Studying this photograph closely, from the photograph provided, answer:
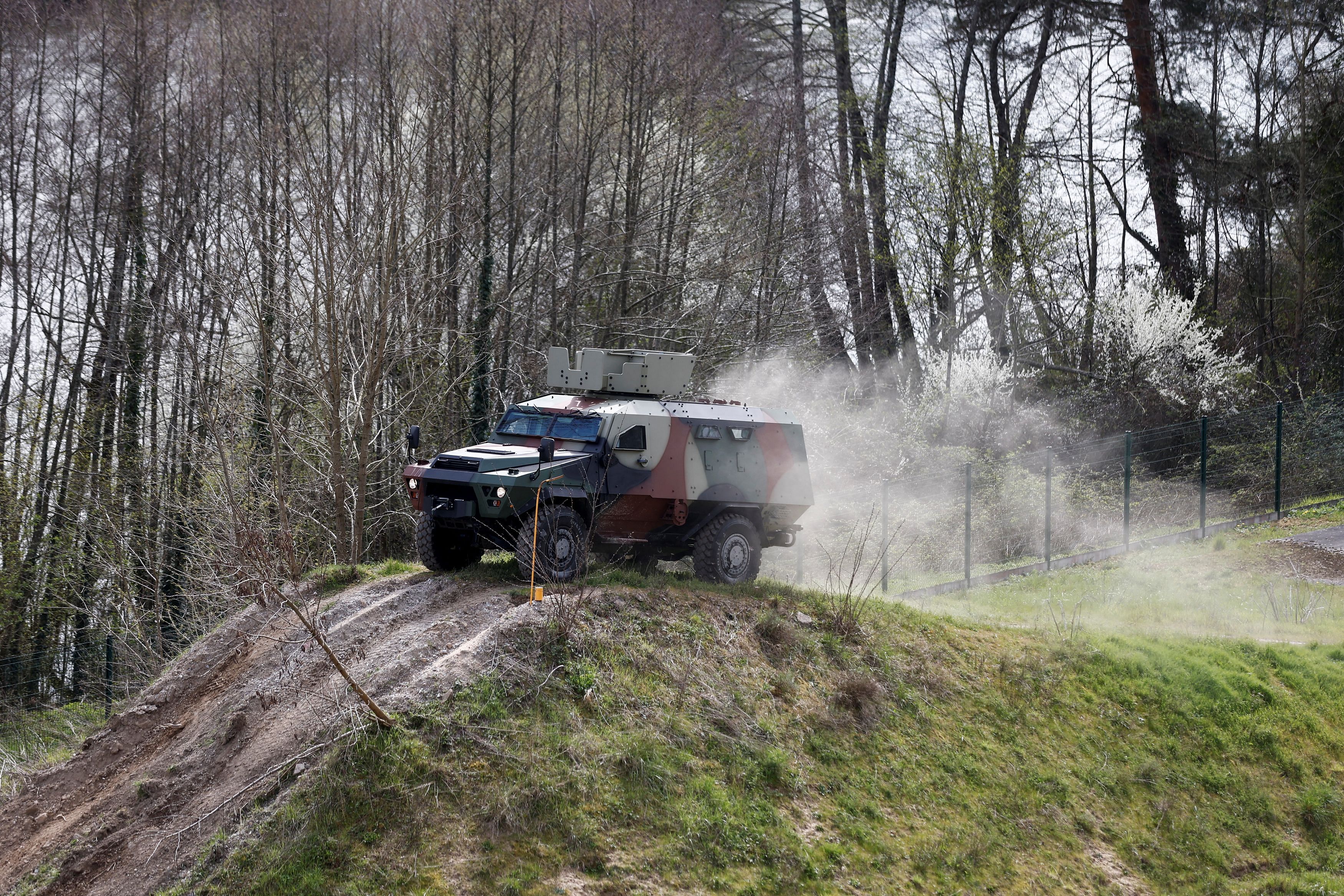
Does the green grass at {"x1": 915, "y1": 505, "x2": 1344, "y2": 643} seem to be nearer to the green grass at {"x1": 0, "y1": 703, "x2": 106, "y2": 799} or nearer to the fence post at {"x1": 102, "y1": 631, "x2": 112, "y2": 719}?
the green grass at {"x1": 0, "y1": 703, "x2": 106, "y2": 799}

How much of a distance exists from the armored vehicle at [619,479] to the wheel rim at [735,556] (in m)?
0.01

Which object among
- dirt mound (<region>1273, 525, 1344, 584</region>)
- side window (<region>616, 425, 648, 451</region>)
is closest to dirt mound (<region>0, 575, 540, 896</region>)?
side window (<region>616, 425, 648, 451</region>)

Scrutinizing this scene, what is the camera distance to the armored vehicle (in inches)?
428

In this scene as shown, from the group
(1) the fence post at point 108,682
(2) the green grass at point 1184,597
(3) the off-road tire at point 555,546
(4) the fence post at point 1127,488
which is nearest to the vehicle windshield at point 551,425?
(3) the off-road tire at point 555,546

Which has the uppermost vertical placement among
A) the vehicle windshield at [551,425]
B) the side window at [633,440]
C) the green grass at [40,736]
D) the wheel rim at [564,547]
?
the vehicle windshield at [551,425]

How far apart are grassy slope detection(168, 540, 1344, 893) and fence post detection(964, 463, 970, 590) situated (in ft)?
16.1

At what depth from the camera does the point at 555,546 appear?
10.8 meters

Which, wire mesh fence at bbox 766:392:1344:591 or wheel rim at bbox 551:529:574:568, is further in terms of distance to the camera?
wire mesh fence at bbox 766:392:1344:591

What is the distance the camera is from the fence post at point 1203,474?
68.1 ft

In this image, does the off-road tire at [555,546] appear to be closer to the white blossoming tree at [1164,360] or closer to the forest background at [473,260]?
the forest background at [473,260]

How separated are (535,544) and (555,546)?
96 cm

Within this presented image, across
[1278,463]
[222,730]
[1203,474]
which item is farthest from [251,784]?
[1278,463]

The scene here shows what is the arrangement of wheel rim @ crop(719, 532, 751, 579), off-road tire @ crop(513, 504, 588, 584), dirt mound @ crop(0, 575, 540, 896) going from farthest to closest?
wheel rim @ crop(719, 532, 751, 579) → off-road tire @ crop(513, 504, 588, 584) → dirt mound @ crop(0, 575, 540, 896)

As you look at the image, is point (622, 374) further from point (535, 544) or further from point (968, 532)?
point (968, 532)
